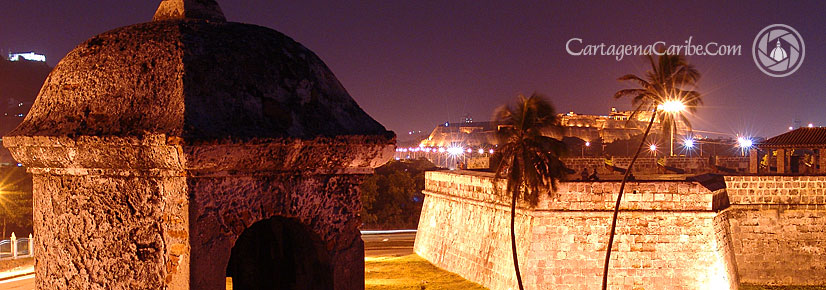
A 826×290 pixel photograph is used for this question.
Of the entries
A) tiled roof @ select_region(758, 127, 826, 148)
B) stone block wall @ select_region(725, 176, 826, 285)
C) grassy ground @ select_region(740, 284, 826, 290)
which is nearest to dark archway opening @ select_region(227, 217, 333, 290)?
stone block wall @ select_region(725, 176, 826, 285)

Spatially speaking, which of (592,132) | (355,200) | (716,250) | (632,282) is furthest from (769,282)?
(592,132)

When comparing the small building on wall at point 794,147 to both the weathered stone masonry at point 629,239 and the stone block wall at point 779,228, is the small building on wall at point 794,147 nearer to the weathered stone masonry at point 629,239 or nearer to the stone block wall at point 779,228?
the stone block wall at point 779,228

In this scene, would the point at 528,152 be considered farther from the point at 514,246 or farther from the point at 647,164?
the point at 647,164

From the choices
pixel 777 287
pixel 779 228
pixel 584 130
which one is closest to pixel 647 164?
pixel 779 228

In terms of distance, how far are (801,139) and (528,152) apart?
12.2 m

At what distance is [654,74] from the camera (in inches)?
836

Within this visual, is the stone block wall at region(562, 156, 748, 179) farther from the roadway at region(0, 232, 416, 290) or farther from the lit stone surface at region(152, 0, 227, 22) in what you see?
the lit stone surface at region(152, 0, 227, 22)

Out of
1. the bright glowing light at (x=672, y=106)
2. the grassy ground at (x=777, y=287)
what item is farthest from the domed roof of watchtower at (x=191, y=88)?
the grassy ground at (x=777, y=287)

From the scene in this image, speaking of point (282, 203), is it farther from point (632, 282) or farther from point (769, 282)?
point (769, 282)

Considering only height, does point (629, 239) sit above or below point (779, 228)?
above

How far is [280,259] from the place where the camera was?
332cm

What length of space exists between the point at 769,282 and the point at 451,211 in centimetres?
943

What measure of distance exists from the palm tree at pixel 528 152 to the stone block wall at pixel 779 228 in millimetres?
6513

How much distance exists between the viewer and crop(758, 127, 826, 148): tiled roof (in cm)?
2483
